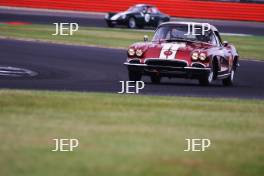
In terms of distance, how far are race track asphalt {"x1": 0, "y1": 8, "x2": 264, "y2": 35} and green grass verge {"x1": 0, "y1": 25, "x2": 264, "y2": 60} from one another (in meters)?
3.11

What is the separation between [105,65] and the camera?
20938 millimetres

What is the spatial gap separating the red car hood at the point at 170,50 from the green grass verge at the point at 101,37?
9.24 meters

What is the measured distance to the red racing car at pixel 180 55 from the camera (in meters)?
16.4

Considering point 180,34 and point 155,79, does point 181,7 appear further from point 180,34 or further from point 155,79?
point 180,34

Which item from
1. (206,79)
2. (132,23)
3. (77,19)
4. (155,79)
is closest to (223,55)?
(206,79)

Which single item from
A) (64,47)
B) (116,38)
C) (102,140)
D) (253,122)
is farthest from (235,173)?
(116,38)

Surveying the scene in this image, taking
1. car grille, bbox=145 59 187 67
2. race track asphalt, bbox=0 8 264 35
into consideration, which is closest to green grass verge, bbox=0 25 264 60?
race track asphalt, bbox=0 8 264 35

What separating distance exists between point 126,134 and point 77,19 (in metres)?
33.0

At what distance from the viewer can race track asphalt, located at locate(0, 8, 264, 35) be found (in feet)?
130

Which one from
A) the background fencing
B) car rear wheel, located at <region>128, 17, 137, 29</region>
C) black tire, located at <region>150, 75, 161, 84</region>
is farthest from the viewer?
the background fencing

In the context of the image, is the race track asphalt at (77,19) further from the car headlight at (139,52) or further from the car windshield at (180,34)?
the car headlight at (139,52)

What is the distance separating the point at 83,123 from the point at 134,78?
7.41m

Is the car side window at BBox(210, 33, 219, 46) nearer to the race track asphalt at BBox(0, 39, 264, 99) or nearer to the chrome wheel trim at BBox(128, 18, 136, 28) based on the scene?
the race track asphalt at BBox(0, 39, 264, 99)

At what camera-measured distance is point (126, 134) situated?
349 inches
